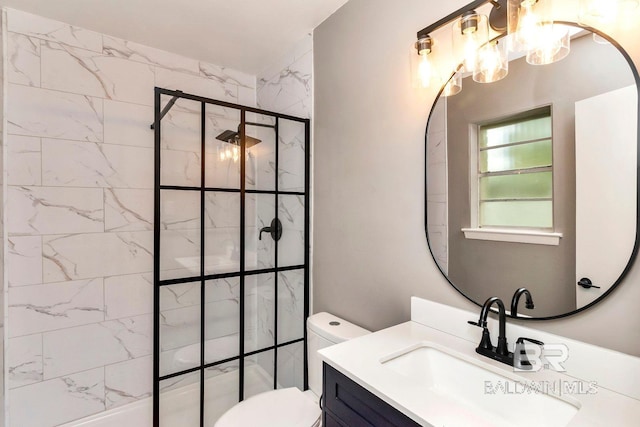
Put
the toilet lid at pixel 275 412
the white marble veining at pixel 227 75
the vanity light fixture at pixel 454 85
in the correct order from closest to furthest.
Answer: the vanity light fixture at pixel 454 85, the toilet lid at pixel 275 412, the white marble veining at pixel 227 75

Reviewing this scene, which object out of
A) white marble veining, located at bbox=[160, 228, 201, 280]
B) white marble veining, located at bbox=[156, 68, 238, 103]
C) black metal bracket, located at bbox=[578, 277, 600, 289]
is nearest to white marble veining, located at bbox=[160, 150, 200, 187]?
white marble veining, located at bbox=[160, 228, 201, 280]

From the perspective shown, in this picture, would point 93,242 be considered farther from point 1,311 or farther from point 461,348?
point 461,348

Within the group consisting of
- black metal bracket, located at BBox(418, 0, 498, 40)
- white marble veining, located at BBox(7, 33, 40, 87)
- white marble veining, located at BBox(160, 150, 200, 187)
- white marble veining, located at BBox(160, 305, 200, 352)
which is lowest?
white marble veining, located at BBox(160, 305, 200, 352)

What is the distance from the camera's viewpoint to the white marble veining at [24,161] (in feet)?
5.83

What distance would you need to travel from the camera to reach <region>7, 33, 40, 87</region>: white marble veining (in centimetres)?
178

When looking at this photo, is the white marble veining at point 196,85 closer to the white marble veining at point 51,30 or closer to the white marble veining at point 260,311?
the white marble veining at point 51,30

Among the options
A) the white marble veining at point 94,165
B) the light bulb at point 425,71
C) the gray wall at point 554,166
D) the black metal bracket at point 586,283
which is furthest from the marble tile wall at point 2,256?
the black metal bracket at point 586,283

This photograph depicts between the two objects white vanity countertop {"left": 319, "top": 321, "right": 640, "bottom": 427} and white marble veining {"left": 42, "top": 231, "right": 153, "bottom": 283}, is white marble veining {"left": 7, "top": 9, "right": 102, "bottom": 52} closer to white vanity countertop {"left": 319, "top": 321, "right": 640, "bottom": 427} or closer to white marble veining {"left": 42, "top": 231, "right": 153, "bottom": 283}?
white marble veining {"left": 42, "top": 231, "right": 153, "bottom": 283}

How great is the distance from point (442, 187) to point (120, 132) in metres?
2.01

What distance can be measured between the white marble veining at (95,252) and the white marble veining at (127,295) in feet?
0.16

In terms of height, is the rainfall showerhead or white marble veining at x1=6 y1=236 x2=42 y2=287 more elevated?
the rainfall showerhead

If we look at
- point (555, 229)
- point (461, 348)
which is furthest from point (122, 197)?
point (555, 229)

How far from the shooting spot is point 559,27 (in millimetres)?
959

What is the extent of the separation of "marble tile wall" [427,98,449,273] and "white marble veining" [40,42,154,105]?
189 cm
